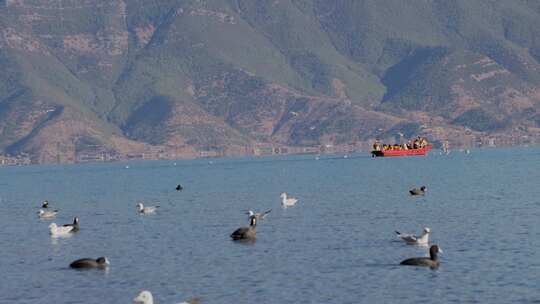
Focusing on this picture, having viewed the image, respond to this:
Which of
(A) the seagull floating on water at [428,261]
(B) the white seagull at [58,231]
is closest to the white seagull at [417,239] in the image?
(A) the seagull floating on water at [428,261]

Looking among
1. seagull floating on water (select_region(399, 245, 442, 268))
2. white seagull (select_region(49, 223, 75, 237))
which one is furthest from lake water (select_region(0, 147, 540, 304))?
white seagull (select_region(49, 223, 75, 237))

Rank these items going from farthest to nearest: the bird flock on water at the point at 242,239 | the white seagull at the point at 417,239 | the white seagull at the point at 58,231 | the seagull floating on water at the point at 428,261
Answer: the white seagull at the point at 58,231, the white seagull at the point at 417,239, the seagull floating on water at the point at 428,261, the bird flock on water at the point at 242,239

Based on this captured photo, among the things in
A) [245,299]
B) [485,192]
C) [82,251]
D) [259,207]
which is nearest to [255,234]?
[82,251]

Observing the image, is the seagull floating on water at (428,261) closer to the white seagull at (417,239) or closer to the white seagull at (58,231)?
the white seagull at (417,239)

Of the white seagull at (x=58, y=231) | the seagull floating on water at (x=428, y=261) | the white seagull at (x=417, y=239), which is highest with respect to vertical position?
the white seagull at (x=58, y=231)

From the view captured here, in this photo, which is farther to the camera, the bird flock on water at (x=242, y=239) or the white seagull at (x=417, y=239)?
the white seagull at (x=417, y=239)

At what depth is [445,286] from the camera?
4641 cm

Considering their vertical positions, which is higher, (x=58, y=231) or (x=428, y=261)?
(x=58, y=231)

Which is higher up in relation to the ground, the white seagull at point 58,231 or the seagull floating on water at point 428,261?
the white seagull at point 58,231

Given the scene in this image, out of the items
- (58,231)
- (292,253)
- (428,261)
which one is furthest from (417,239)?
(58,231)

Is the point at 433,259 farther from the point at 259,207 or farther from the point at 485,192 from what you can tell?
the point at 485,192

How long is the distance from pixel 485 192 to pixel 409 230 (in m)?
38.1

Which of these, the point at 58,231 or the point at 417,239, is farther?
the point at 58,231

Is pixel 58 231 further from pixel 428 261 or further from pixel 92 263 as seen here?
pixel 428 261
